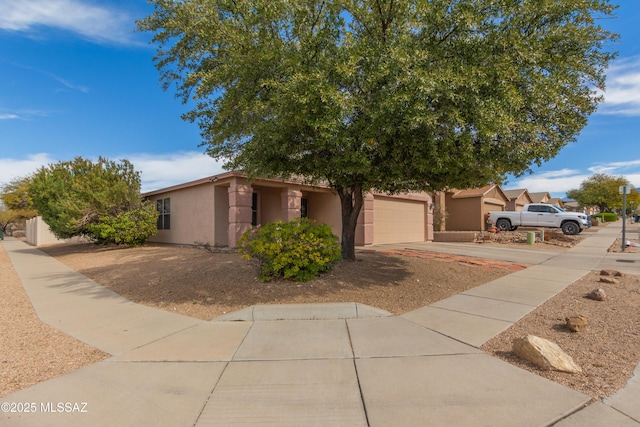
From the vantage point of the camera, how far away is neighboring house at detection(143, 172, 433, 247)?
12858 millimetres

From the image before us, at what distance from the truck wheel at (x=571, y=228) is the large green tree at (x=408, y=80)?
740 inches

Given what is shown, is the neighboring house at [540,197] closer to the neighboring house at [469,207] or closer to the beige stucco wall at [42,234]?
the neighboring house at [469,207]

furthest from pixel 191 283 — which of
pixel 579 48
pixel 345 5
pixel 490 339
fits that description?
pixel 579 48

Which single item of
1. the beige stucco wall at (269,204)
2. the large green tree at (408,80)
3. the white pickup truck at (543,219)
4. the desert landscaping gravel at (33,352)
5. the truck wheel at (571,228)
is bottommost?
the desert landscaping gravel at (33,352)

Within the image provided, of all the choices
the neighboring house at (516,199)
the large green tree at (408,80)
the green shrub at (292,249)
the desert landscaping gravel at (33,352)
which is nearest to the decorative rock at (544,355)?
the large green tree at (408,80)

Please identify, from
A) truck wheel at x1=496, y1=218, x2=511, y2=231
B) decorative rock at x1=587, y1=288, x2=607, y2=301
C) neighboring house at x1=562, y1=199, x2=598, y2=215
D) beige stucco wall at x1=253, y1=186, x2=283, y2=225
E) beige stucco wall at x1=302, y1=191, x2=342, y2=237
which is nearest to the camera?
decorative rock at x1=587, y1=288, x2=607, y2=301

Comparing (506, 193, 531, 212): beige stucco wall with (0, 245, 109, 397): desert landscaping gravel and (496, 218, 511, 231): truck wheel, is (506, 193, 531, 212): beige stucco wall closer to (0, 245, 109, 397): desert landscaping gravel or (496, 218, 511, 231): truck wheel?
(496, 218, 511, 231): truck wheel

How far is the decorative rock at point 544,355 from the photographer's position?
137 inches

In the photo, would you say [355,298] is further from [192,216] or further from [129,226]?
[129,226]

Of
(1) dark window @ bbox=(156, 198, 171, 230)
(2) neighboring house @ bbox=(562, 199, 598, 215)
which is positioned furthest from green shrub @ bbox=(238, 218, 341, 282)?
(2) neighboring house @ bbox=(562, 199, 598, 215)

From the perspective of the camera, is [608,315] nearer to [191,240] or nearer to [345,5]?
[345,5]

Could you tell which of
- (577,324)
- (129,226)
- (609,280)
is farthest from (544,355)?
(129,226)

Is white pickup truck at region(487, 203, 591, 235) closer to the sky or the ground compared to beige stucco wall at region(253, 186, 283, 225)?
closer to the ground

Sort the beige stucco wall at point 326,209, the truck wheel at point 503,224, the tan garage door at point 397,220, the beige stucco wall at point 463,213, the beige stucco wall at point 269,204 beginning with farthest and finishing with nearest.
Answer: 1. the beige stucco wall at point 463,213
2. the truck wheel at point 503,224
3. the tan garage door at point 397,220
4. the beige stucco wall at point 326,209
5. the beige stucco wall at point 269,204
